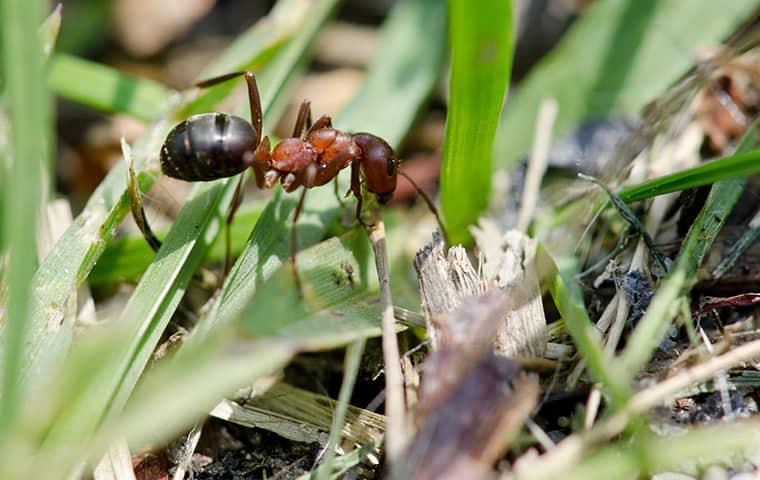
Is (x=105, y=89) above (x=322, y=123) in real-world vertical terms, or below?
above

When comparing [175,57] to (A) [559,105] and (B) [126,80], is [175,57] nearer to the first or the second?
(B) [126,80]

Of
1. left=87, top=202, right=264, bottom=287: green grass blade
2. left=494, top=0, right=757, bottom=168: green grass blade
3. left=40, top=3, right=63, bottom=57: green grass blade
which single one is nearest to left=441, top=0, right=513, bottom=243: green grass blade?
left=494, top=0, right=757, bottom=168: green grass blade

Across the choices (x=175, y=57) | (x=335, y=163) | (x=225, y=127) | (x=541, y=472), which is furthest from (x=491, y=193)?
(x=175, y=57)

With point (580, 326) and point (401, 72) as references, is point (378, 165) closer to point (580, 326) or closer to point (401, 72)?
point (401, 72)

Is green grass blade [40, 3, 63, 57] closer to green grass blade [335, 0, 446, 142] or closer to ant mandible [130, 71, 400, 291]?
ant mandible [130, 71, 400, 291]

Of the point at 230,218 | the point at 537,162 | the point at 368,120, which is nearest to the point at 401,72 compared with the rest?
the point at 368,120

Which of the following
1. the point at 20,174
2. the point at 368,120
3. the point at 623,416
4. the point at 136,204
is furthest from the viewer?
the point at 368,120
